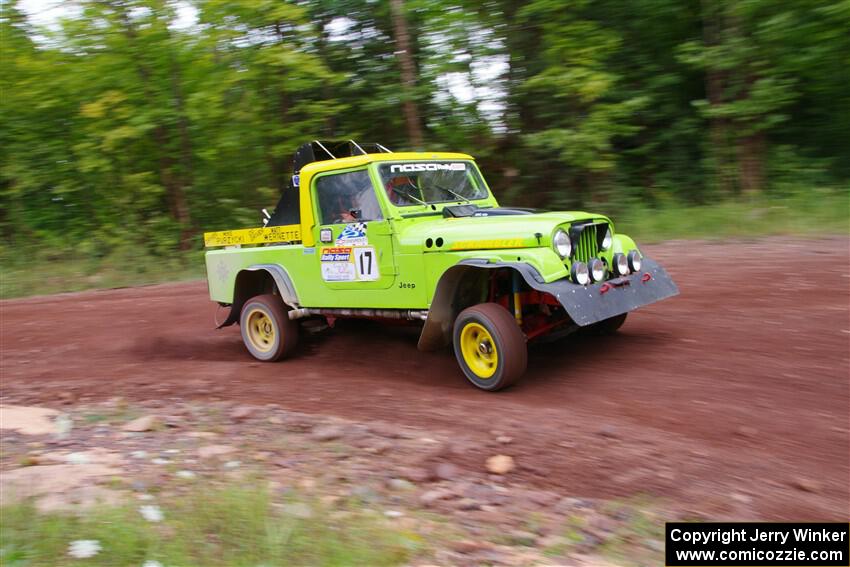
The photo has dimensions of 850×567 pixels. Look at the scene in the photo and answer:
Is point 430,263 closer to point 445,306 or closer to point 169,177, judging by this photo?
point 445,306

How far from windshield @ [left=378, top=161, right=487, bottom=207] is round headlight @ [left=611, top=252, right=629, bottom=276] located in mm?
1706

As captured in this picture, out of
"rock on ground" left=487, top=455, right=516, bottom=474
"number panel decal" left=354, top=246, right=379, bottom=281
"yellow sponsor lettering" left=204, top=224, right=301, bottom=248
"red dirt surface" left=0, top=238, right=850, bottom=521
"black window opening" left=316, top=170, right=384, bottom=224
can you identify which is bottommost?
"rock on ground" left=487, top=455, right=516, bottom=474

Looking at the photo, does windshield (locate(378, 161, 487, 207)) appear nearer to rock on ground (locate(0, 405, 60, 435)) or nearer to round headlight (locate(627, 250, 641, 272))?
round headlight (locate(627, 250, 641, 272))

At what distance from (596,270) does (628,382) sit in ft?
2.99

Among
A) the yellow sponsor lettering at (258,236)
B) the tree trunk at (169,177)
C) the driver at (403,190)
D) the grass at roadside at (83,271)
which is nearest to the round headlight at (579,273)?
the driver at (403,190)

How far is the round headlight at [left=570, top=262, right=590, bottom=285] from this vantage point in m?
5.40

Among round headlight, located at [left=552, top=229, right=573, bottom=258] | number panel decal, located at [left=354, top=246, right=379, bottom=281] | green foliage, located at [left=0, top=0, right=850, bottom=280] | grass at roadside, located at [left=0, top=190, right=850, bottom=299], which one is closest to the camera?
round headlight, located at [left=552, top=229, right=573, bottom=258]

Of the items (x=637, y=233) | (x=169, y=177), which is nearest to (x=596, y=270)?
(x=637, y=233)

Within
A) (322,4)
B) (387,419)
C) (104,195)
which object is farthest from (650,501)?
(104,195)

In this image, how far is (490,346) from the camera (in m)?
5.59

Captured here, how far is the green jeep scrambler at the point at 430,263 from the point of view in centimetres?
543

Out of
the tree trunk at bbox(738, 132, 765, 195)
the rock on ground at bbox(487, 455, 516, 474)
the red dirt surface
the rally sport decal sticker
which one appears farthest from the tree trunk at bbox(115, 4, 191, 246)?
the rock on ground at bbox(487, 455, 516, 474)

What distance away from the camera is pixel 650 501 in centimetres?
369

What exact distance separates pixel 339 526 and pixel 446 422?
5.55 ft
